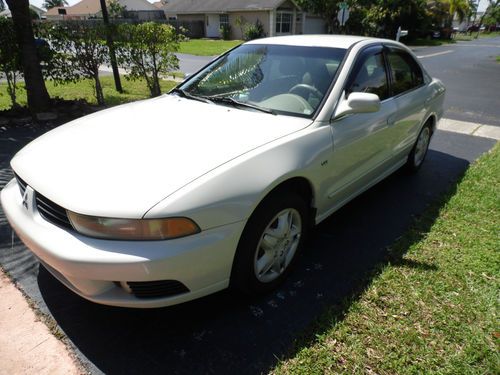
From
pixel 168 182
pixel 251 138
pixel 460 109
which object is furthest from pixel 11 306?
pixel 460 109

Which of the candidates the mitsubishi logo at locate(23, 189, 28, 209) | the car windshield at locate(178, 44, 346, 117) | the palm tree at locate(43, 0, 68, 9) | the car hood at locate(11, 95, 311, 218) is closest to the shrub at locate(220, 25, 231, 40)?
the car windshield at locate(178, 44, 346, 117)

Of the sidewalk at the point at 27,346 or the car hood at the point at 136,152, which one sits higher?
the car hood at the point at 136,152

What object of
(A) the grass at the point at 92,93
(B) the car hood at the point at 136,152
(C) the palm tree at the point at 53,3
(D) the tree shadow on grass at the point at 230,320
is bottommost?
(D) the tree shadow on grass at the point at 230,320

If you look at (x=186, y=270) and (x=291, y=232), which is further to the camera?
(x=291, y=232)

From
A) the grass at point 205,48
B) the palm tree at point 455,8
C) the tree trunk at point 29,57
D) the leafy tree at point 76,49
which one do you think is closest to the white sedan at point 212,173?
the tree trunk at point 29,57

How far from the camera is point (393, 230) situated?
11.8 ft

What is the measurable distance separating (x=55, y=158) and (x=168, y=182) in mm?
886

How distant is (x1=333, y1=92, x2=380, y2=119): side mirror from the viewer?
273cm

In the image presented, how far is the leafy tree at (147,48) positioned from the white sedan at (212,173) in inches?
187

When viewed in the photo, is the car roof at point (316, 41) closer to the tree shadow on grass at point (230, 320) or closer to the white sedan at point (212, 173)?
the white sedan at point (212, 173)

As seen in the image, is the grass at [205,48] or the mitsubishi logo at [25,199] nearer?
the mitsubishi logo at [25,199]

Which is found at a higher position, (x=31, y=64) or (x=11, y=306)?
(x=31, y=64)

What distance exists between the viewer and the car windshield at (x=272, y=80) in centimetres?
296

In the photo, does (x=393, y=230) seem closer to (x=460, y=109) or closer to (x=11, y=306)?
(x=11, y=306)
